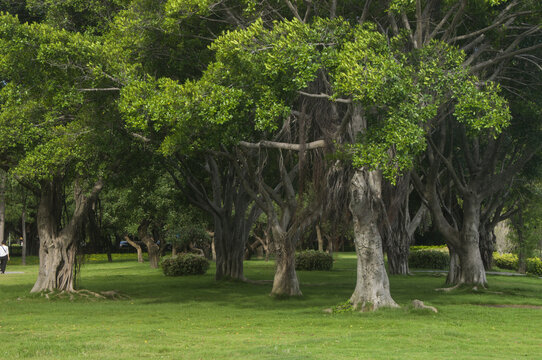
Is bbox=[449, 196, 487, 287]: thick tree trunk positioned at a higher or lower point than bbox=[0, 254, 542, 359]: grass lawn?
higher

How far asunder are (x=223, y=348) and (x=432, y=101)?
813 centimetres

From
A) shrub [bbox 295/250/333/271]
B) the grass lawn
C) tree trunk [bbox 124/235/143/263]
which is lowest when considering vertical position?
the grass lawn

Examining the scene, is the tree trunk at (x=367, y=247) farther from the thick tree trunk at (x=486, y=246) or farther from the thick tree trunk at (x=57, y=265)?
the thick tree trunk at (x=486, y=246)

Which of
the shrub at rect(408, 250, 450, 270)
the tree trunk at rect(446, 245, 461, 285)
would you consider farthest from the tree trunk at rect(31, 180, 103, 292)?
the shrub at rect(408, 250, 450, 270)

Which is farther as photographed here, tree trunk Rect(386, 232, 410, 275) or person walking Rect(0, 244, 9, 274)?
person walking Rect(0, 244, 9, 274)

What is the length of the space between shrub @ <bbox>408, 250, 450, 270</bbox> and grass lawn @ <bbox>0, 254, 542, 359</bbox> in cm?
1665

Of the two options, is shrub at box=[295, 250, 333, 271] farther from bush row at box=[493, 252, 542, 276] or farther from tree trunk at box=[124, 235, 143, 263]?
tree trunk at box=[124, 235, 143, 263]

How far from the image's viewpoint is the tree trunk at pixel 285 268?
22219 mm

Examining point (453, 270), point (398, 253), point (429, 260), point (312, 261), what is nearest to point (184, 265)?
point (312, 261)

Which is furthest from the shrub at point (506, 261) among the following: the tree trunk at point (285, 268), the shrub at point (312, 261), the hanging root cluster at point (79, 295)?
the hanging root cluster at point (79, 295)

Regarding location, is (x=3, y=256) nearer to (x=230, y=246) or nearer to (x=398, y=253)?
(x=230, y=246)

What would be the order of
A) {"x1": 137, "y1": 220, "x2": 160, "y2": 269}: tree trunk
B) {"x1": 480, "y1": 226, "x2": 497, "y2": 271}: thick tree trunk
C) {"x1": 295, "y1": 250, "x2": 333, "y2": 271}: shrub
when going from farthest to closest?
1. {"x1": 137, "y1": 220, "x2": 160, "y2": 269}: tree trunk
2. {"x1": 295, "y1": 250, "x2": 333, "y2": 271}: shrub
3. {"x1": 480, "y1": 226, "x2": 497, "y2": 271}: thick tree trunk

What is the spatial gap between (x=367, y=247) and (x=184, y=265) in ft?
60.6

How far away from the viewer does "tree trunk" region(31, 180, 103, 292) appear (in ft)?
74.6
